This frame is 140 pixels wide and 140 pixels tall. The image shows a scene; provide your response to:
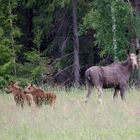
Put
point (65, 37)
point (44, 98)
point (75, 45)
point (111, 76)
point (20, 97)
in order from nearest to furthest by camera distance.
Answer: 1. point (44, 98)
2. point (20, 97)
3. point (111, 76)
4. point (75, 45)
5. point (65, 37)

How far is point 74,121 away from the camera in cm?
1308

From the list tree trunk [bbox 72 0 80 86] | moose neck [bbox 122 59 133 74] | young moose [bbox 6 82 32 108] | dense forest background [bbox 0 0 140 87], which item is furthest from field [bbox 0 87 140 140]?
tree trunk [bbox 72 0 80 86]

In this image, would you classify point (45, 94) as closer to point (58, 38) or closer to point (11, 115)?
point (11, 115)

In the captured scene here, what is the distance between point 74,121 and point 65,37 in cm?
1894

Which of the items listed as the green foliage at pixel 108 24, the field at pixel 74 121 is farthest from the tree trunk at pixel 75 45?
the field at pixel 74 121

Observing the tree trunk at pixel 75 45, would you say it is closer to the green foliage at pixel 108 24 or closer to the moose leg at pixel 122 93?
the green foliage at pixel 108 24

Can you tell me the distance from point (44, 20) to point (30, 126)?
19799 millimetres

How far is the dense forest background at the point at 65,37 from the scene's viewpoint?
25.3 meters

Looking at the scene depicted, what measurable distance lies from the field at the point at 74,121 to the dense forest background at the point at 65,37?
8.70 metres

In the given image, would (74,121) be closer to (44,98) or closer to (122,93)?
(44,98)

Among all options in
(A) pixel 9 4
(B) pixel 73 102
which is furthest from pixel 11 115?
(A) pixel 9 4

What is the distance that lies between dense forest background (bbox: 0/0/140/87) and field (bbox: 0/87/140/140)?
8696 millimetres

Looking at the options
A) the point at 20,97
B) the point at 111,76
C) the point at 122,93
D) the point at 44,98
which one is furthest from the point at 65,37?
the point at 44,98

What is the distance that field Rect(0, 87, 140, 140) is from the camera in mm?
11602
